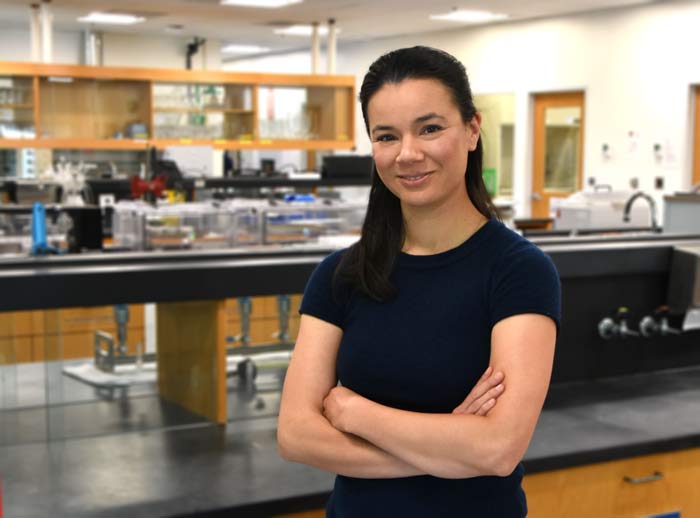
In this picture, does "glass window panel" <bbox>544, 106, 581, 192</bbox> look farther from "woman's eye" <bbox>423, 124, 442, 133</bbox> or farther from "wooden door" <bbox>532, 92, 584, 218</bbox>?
"woman's eye" <bbox>423, 124, 442, 133</bbox>

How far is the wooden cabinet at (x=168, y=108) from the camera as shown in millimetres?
9141

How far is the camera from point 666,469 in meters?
2.48

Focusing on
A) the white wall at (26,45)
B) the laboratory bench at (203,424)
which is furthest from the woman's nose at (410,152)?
the white wall at (26,45)

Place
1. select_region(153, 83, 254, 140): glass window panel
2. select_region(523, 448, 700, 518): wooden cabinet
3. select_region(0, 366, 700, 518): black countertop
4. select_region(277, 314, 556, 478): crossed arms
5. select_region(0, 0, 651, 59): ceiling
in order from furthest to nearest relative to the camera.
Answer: select_region(0, 0, 651, 59): ceiling → select_region(153, 83, 254, 140): glass window panel → select_region(523, 448, 700, 518): wooden cabinet → select_region(0, 366, 700, 518): black countertop → select_region(277, 314, 556, 478): crossed arms

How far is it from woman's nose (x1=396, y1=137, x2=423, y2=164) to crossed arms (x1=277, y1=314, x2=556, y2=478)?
0.26 m

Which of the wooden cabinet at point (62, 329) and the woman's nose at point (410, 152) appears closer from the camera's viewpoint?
the woman's nose at point (410, 152)

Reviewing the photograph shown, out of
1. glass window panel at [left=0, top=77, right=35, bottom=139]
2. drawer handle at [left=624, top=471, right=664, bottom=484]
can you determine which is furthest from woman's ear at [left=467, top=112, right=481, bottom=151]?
glass window panel at [left=0, top=77, right=35, bottom=139]

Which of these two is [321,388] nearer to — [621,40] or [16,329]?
[16,329]

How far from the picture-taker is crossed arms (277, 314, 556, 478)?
4.42ft

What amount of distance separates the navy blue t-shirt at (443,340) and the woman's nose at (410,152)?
0.15 metres

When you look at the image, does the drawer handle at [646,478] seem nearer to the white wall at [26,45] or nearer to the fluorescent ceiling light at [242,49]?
the white wall at [26,45]

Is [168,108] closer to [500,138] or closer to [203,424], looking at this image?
[500,138]

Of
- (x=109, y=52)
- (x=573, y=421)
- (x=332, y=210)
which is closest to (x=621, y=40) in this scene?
(x=332, y=210)

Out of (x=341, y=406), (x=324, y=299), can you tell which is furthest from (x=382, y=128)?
(x=341, y=406)
